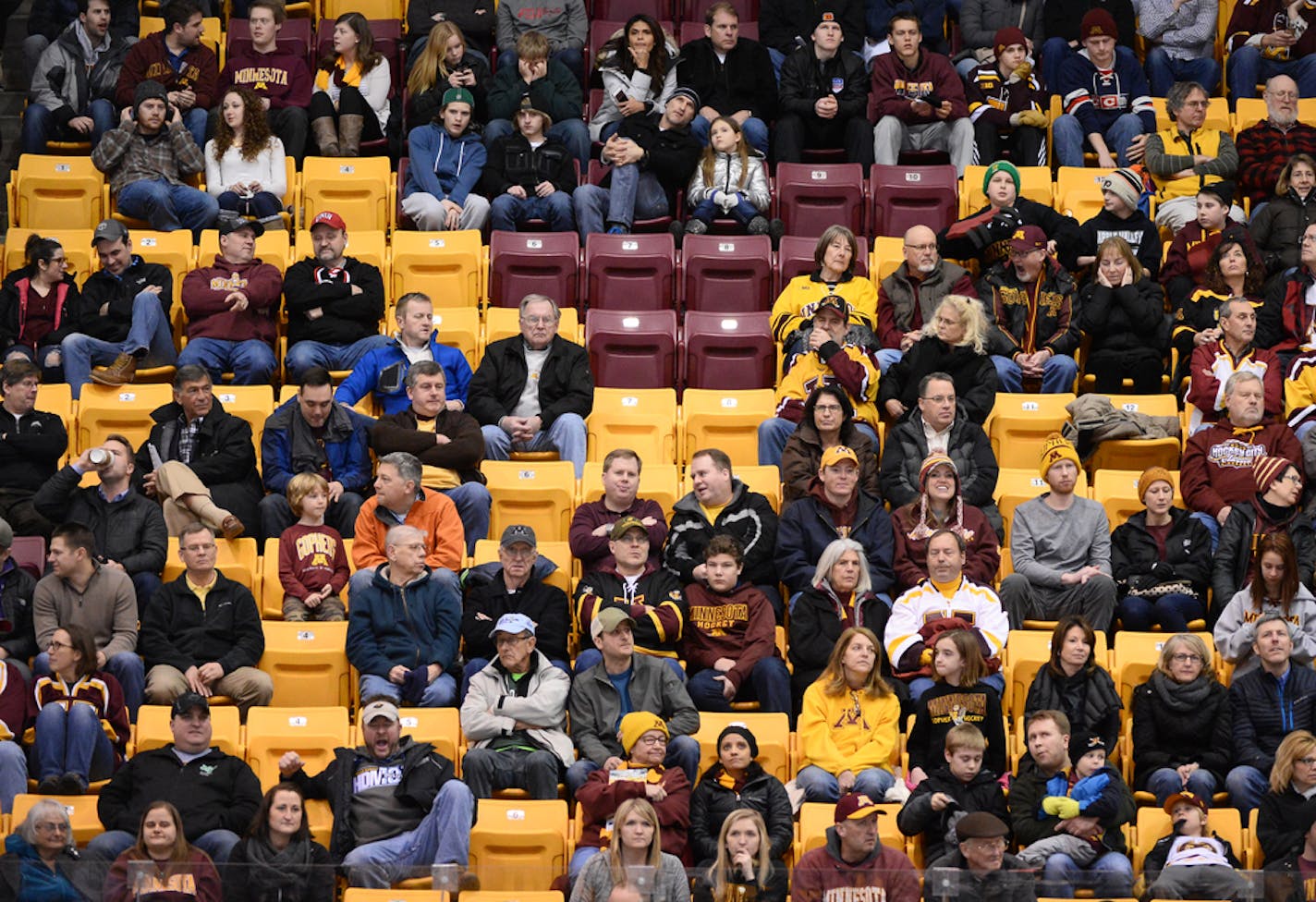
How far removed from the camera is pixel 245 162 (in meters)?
12.3

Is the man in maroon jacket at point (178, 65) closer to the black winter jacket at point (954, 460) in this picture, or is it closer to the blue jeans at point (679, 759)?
the black winter jacket at point (954, 460)

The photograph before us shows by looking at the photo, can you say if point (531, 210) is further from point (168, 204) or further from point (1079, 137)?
point (1079, 137)

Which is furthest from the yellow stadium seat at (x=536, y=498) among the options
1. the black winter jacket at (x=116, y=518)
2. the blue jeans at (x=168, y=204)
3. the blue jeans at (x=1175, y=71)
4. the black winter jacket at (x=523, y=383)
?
the blue jeans at (x=1175, y=71)

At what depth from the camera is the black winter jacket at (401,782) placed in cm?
898

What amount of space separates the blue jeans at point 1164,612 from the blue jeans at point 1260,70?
423 centimetres

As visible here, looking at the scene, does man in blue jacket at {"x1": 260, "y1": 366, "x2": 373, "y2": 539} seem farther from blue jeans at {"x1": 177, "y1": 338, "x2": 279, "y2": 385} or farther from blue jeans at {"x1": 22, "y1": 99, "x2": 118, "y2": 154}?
blue jeans at {"x1": 22, "y1": 99, "x2": 118, "y2": 154}

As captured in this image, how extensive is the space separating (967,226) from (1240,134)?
1.78 m

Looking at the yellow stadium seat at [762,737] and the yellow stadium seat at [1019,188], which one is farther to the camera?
the yellow stadium seat at [1019,188]

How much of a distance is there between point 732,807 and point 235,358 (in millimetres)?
3750

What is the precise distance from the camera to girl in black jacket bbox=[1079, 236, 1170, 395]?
11.4m

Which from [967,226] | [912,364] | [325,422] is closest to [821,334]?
[912,364]

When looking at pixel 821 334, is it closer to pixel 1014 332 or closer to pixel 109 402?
pixel 1014 332

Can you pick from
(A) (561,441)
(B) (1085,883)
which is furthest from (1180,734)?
(A) (561,441)

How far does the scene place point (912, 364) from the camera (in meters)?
11.0
